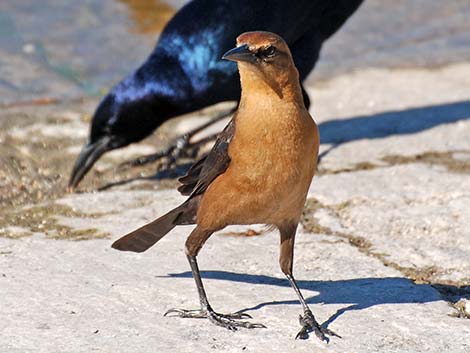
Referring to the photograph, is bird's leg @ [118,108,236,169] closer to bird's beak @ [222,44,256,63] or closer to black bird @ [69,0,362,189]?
black bird @ [69,0,362,189]

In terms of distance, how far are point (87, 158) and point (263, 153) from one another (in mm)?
2251

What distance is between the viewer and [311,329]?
328 cm

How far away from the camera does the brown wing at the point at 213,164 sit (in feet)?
11.2

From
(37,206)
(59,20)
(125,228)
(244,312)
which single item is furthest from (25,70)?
(244,312)

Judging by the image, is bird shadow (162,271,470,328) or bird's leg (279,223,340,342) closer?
bird's leg (279,223,340,342)

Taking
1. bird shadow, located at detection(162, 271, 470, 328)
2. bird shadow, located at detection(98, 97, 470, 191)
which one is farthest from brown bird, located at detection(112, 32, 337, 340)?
bird shadow, located at detection(98, 97, 470, 191)

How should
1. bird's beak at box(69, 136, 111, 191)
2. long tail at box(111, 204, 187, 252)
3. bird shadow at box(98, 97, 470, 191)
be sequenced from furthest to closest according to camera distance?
bird shadow at box(98, 97, 470, 191) < bird's beak at box(69, 136, 111, 191) < long tail at box(111, 204, 187, 252)

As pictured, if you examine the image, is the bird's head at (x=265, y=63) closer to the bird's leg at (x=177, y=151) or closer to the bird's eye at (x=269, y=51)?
the bird's eye at (x=269, y=51)

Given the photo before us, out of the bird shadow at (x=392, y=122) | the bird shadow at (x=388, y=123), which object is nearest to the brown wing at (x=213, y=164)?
the bird shadow at (x=388, y=123)

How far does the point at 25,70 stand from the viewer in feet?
23.5

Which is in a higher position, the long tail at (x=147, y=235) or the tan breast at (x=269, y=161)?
the tan breast at (x=269, y=161)

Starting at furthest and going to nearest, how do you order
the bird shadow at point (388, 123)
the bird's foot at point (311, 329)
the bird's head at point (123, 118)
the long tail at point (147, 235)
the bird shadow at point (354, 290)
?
1. the bird shadow at point (388, 123)
2. the bird's head at point (123, 118)
3. the long tail at point (147, 235)
4. the bird shadow at point (354, 290)
5. the bird's foot at point (311, 329)

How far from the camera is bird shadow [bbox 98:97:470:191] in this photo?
5707 mm

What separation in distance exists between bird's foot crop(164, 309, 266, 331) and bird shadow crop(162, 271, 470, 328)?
11 centimetres
